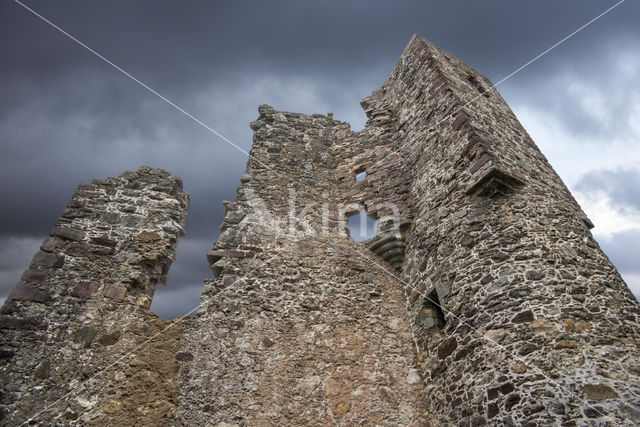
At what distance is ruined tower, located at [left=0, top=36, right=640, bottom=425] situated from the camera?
12.8ft

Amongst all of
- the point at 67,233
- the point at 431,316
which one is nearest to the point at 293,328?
the point at 431,316

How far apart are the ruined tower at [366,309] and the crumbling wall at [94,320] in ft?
0.07

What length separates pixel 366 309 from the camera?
5961mm

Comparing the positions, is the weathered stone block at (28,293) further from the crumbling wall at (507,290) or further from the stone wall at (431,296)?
the crumbling wall at (507,290)

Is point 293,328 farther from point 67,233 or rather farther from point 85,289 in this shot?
point 67,233


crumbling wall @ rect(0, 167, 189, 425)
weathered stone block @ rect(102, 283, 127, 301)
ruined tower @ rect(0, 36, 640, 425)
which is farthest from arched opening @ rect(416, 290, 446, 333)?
weathered stone block @ rect(102, 283, 127, 301)

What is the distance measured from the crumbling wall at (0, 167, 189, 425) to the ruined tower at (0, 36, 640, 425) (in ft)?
0.07

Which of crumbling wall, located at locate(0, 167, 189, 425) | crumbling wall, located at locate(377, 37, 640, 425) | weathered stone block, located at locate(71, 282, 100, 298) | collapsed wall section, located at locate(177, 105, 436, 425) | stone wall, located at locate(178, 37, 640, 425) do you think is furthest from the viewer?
weathered stone block, located at locate(71, 282, 100, 298)

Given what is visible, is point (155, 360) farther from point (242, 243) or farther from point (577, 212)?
point (577, 212)

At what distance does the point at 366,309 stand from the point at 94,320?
3.91m

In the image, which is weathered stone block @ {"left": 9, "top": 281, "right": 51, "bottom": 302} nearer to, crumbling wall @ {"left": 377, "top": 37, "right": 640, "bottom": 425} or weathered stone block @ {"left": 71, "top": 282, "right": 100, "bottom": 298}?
weathered stone block @ {"left": 71, "top": 282, "right": 100, "bottom": 298}

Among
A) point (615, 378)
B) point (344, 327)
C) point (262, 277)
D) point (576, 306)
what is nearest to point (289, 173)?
point (262, 277)

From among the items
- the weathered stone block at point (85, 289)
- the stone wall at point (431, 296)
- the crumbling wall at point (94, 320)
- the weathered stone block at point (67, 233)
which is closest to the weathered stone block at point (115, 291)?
the crumbling wall at point (94, 320)

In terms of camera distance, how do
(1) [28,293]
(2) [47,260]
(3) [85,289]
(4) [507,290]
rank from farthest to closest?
(2) [47,260] < (3) [85,289] < (1) [28,293] < (4) [507,290]
